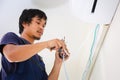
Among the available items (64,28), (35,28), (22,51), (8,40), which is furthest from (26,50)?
(64,28)

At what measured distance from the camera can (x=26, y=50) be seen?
35.4 inches

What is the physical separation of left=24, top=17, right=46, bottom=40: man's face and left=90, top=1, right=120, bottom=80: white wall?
1.30ft

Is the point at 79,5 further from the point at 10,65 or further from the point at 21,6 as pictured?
the point at 21,6

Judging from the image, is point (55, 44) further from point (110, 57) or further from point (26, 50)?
point (110, 57)

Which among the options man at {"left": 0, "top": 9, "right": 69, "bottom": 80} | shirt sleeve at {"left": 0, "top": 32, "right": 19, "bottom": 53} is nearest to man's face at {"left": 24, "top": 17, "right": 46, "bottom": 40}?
man at {"left": 0, "top": 9, "right": 69, "bottom": 80}

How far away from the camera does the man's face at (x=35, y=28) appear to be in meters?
1.16

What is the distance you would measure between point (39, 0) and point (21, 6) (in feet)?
0.50

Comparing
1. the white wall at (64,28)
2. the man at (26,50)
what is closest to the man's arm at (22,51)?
the man at (26,50)

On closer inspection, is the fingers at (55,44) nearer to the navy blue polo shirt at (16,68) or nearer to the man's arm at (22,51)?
the man's arm at (22,51)

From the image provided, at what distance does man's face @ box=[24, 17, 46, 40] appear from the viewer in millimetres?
1164

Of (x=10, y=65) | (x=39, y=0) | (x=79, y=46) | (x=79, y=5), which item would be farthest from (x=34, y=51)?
(x=79, y=46)

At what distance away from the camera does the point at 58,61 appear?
1.25 m

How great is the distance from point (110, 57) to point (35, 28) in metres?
0.46

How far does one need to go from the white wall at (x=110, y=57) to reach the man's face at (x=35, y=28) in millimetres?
395
